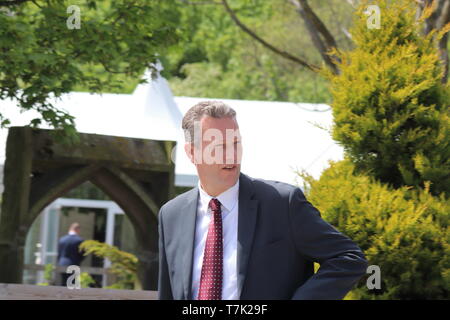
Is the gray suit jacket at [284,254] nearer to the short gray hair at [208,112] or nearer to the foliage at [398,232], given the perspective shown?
the short gray hair at [208,112]

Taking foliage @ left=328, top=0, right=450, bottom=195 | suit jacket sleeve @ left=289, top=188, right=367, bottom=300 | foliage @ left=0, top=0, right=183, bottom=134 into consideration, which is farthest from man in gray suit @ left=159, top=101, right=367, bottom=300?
foliage @ left=0, top=0, right=183, bottom=134

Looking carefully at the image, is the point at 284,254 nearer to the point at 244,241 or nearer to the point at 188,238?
the point at 244,241

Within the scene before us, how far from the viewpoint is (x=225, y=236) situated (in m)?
2.56

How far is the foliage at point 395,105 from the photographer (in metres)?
4.55

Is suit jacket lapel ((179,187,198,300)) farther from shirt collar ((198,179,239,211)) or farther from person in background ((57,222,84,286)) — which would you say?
person in background ((57,222,84,286))

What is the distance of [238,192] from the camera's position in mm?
2613

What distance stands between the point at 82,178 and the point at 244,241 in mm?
4773

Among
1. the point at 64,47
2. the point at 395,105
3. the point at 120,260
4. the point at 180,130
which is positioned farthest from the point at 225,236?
the point at 180,130

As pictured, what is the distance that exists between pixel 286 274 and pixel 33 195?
16.0ft
